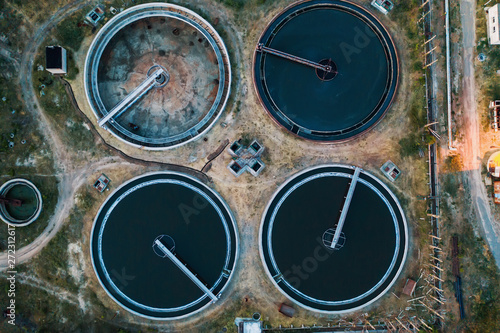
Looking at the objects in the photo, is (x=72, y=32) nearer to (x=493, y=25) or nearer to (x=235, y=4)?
(x=235, y=4)

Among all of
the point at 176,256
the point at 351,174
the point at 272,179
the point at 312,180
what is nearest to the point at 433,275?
the point at 351,174

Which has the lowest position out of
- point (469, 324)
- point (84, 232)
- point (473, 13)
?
point (469, 324)

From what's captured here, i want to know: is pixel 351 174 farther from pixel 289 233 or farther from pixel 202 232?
pixel 202 232

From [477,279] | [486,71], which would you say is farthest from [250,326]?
[486,71]

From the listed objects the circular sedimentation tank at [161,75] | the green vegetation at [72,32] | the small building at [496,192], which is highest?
the green vegetation at [72,32]

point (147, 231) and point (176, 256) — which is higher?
point (147, 231)

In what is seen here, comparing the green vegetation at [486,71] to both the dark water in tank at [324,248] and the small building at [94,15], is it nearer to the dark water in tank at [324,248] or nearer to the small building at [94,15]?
the dark water in tank at [324,248]

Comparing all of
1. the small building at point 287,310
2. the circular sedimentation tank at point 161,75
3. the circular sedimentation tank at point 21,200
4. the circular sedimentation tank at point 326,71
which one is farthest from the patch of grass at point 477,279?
the circular sedimentation tank at point 21,200
